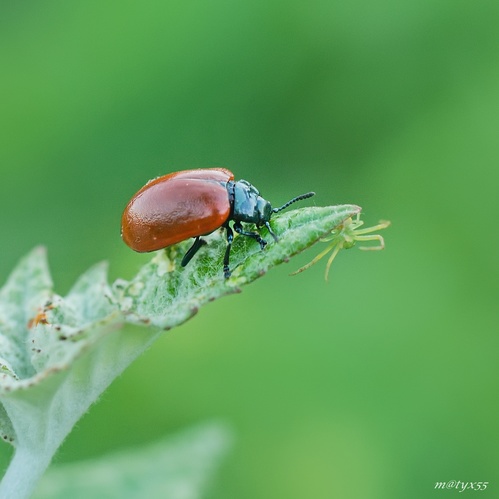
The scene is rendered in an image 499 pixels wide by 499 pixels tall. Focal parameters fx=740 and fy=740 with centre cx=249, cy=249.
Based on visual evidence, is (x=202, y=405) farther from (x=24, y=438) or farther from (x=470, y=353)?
(x=24, y=438)

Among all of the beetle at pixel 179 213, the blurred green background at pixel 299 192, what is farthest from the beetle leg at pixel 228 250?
the blurred green background at pixel 299 192

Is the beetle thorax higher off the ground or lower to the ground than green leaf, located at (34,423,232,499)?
higher

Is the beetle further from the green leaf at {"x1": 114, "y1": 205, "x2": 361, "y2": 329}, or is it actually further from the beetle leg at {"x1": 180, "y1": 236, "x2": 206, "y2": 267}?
the green leaf at {"x1": 114, "y1": 205, "x2": 361, "y2": 329}

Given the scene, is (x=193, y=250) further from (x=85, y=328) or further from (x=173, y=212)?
(x=85, y=328)

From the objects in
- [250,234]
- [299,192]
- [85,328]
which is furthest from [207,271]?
[299,192]

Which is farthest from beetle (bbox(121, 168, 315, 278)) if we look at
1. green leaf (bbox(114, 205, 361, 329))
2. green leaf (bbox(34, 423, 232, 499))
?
green leaf (bbox(34, 423, 232, 499))

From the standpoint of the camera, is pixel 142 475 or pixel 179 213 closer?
pixel 179 213

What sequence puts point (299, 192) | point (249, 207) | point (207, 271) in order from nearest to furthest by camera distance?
1. point (207, 271)
2. point (249, 207)
3. point (299, 192)
